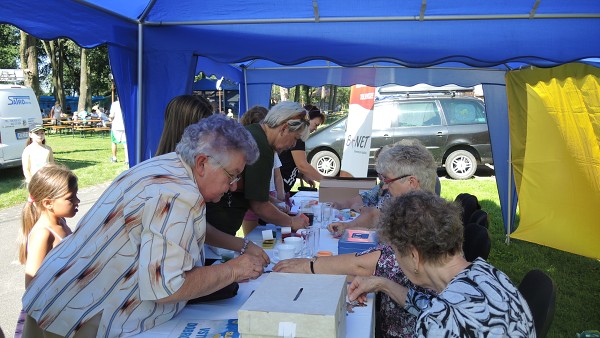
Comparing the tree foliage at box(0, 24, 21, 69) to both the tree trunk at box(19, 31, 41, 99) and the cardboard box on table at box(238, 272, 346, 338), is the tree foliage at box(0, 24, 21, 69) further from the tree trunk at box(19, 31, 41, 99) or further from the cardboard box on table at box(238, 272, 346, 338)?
the cardboard box on table at box(238, 272, 346, 338)

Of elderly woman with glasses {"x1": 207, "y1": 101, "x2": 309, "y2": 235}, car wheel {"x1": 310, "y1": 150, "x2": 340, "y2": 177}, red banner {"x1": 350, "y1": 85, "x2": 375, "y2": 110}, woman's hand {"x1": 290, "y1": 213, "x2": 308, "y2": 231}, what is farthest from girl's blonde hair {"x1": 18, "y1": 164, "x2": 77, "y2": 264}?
car wheel {"x1": 310, "y1": 150, "x2": 340, "y2": 177}

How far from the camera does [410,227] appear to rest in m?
1.48

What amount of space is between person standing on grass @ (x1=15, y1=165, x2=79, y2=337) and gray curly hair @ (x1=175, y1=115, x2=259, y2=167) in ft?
3.30

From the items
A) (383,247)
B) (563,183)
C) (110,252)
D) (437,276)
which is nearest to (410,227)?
(437,276)

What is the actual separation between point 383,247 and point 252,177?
0.88m

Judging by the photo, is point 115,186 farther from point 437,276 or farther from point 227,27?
point 227,27

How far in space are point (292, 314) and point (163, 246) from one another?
435mm

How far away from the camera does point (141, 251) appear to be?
4.57ft

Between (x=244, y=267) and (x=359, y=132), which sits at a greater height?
(x=359, y=132)

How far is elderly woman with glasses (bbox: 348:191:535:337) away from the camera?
1.31 meters

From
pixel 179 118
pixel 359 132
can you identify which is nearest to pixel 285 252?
pixel 179 118

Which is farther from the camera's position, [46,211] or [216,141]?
[46,211]

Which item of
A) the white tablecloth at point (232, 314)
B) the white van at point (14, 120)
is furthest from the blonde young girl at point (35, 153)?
the white tablecloth at point (232, 314)

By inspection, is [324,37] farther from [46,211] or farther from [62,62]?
[62,62]
